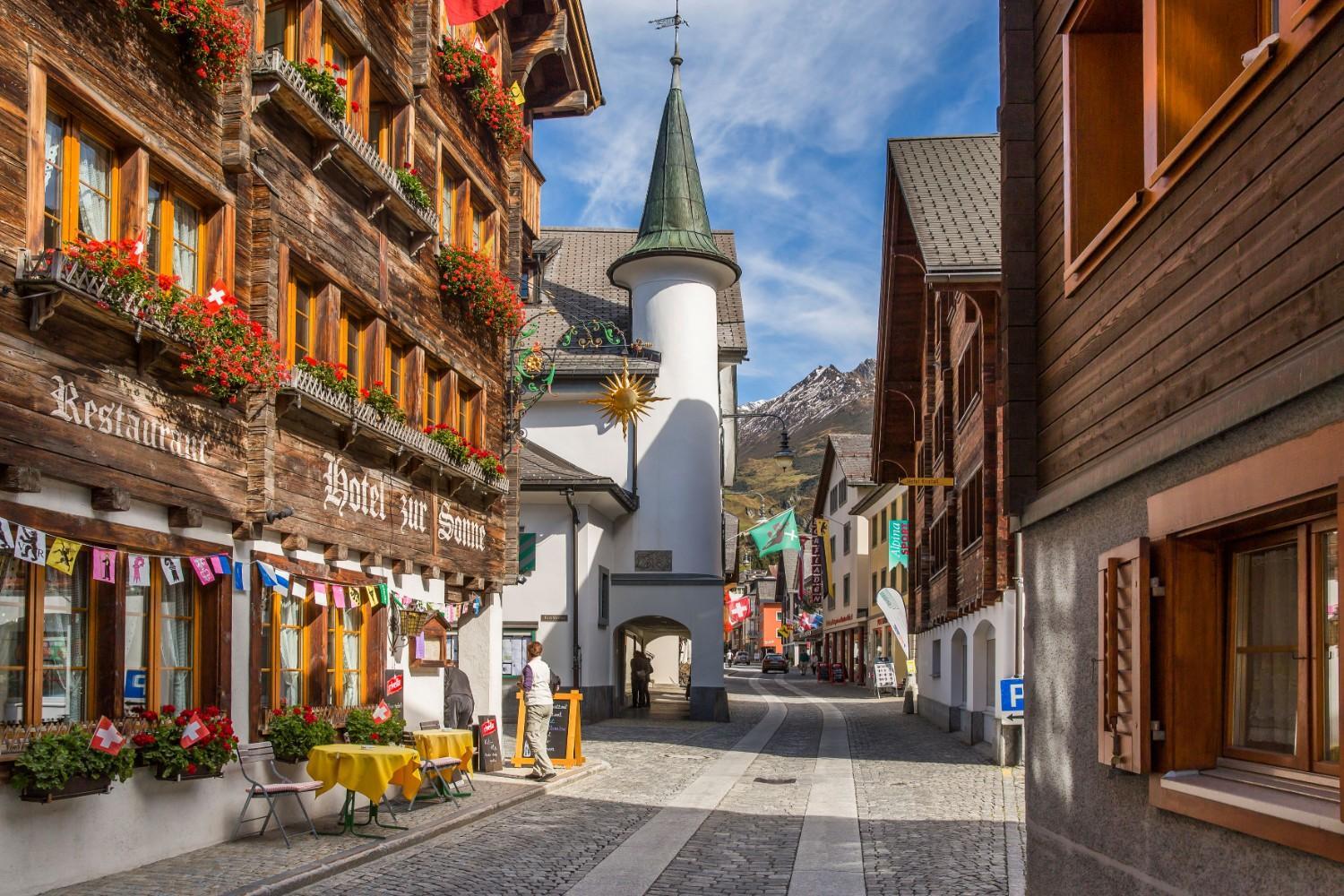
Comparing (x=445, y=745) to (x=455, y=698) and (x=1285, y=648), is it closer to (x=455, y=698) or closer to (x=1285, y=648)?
(x=455, y=698)

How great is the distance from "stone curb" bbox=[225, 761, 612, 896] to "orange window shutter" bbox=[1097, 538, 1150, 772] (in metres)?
5.30

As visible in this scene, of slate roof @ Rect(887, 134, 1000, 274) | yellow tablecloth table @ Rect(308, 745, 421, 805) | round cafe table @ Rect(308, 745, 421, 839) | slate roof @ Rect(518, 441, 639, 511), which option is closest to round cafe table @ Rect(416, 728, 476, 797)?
round cafe table @ Rect(308, 745, 421, 839)

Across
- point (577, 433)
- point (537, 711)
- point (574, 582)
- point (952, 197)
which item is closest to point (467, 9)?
point (952, 197)

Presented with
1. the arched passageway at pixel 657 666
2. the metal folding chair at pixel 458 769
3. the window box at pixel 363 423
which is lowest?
the arched passageway at pixel 657 666

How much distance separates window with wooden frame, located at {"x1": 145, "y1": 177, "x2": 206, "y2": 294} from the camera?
34.5 feet

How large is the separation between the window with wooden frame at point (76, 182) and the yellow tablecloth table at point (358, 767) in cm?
447

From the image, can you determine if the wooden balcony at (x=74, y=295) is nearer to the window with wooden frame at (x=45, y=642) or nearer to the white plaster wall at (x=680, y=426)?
the window with wooden frame at (x=45, y=642)

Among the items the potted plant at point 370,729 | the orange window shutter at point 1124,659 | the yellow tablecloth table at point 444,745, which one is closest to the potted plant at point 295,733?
the potted plant at point 370,729

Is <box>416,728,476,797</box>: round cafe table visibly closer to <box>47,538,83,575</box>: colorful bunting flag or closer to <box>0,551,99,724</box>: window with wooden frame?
<box>0,551,99,724</box>: window with wooden frame

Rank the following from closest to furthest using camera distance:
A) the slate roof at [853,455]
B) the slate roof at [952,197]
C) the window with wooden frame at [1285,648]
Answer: the window with wooden frame at [1285,648] < the slate roof at [952,197] < the slate roof at [853,455]

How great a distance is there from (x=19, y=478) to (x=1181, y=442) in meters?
6.40

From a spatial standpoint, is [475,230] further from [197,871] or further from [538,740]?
[197,871]

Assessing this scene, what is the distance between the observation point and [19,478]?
8.45 m

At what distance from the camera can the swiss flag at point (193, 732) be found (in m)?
10.2
